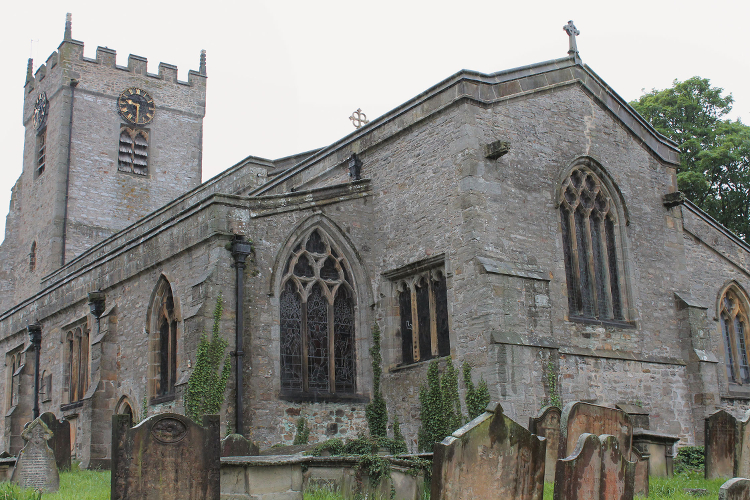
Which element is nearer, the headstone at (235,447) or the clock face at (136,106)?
the headstone at (235,447)

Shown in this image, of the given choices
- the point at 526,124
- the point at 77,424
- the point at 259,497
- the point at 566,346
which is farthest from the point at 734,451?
the point at 77,424

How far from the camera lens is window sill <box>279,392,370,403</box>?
16.7 m

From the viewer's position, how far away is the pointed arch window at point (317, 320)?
17172mm

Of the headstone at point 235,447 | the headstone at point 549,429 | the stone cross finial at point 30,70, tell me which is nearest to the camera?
the headstone at point 549,429

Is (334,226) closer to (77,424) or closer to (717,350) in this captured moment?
(77,424)

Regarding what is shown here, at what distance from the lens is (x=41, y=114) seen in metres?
38.1

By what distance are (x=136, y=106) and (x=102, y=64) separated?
2297mm

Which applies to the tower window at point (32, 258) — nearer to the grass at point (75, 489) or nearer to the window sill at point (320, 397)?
the grass at point (75, 489)

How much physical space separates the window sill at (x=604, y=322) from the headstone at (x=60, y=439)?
1006 cm

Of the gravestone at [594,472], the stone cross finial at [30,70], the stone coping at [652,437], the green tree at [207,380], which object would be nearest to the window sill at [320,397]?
the green tree at [207,380]

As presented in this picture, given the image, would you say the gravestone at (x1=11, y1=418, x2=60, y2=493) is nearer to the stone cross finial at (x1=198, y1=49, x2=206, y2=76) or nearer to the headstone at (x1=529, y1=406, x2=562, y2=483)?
the headstone at (x1=529, y1=406, x2=562, y2=483)

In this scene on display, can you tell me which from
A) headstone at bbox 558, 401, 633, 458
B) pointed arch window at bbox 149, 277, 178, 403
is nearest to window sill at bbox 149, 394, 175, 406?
pointed arch window at bbox 149, 277, 178, 403

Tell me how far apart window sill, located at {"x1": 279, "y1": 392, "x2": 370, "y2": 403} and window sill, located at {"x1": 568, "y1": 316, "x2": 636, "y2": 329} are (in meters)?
4.65

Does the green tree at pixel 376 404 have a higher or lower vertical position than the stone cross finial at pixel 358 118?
lower
